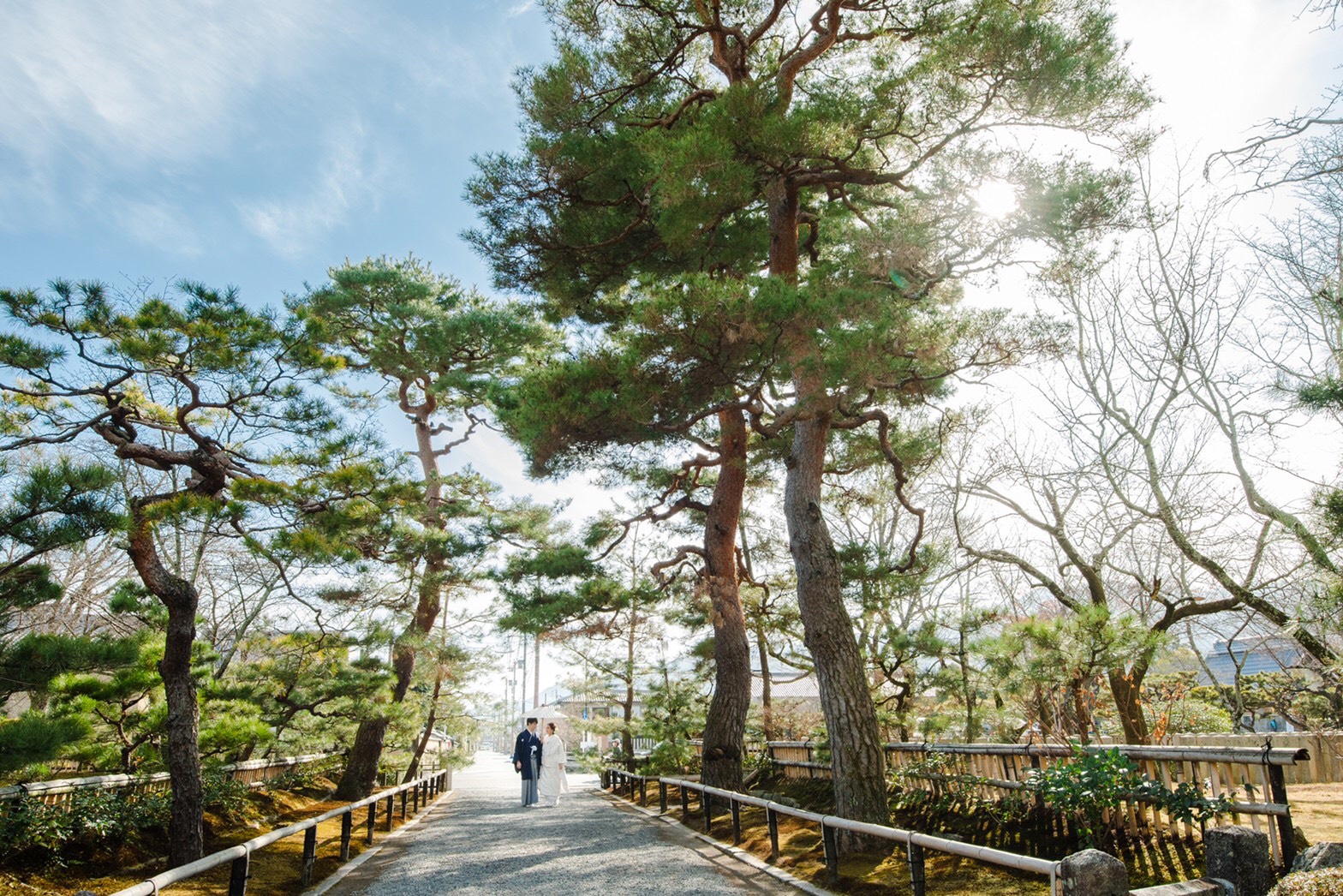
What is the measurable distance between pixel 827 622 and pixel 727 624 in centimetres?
289

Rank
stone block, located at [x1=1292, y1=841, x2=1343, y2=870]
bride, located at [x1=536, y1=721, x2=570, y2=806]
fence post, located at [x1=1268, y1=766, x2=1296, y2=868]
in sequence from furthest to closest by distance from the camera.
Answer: bride, located at [x1=536, y1=721, x2=570, y2=806] < fence post, located at [x1=1268, y1=766, x2=1296, y2=868] < stone block, located at [x1=1292, y1=841, x2=1343, y2=870]

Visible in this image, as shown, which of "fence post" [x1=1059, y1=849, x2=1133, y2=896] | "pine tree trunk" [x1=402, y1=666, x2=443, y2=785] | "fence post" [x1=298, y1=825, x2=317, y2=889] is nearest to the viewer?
"fence post" [x1=1059, y1=849, x2=1133, y2=896]

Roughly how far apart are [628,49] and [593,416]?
4186mm

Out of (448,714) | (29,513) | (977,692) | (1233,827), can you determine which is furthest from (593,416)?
(448,714)

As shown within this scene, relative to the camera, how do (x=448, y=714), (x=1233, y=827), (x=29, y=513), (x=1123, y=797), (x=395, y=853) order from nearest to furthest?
(x=1233, y=827) < (x=29, y=513) < (x=1123, y=797) < (x=395, y=853) < (x=448, y=714)

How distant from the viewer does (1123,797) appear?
478cm

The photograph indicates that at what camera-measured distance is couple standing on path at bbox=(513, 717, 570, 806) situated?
12.5m

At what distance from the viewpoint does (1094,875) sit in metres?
3.18

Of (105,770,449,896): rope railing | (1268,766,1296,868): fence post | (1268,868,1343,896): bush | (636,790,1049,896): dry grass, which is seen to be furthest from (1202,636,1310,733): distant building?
(105,770,449,896): rope railing

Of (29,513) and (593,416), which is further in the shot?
(593,416)

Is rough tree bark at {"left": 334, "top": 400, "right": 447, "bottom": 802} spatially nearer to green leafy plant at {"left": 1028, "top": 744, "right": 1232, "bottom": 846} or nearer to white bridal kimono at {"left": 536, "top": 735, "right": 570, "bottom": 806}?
white bridal kimono at {"left": 536, "top": 735, "right": 570, "bottom": 806}

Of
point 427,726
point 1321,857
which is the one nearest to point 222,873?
point 1321,857

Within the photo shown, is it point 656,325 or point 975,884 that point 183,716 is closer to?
point 656,325

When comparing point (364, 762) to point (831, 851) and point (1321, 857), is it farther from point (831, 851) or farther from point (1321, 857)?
point (1321, 857)
